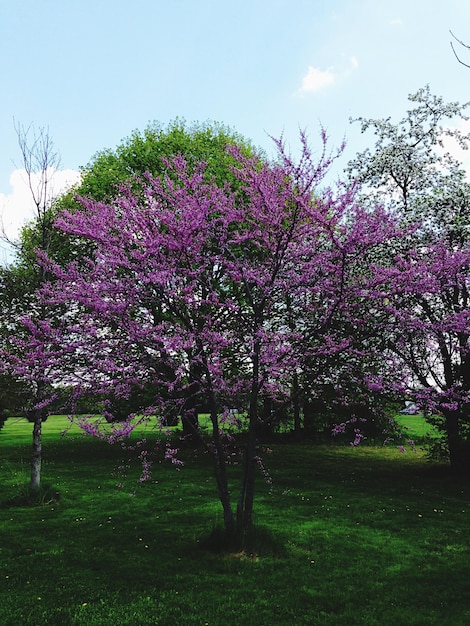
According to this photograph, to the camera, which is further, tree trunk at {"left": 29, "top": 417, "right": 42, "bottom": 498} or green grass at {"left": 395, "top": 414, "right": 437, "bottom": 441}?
green grass at {"left": 395, "top": 414, "right": 437, "bottom": 441}

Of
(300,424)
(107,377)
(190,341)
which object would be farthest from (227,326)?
(300,424)

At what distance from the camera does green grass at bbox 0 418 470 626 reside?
21.5 feet

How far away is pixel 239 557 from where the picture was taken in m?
8.33

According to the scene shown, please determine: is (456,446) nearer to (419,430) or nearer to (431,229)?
(431,229)

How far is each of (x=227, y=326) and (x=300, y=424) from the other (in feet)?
73.4

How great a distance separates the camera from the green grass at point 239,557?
6.55 m

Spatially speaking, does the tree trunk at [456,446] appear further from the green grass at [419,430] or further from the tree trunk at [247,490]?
the tree trunk at [247,490]

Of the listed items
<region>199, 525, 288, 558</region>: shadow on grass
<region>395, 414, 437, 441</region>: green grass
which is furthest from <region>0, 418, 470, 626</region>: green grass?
<region>395, 414, 437, 441</region>: green grass

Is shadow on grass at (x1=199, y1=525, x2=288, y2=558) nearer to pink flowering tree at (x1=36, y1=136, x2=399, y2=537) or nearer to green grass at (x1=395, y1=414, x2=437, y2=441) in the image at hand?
pink flowering tree at (x1=36, y1=136, x2=399, y2=537)

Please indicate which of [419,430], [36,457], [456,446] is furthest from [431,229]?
[419,430]

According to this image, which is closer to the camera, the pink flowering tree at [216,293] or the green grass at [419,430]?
the pink flowering tree at [216,293]

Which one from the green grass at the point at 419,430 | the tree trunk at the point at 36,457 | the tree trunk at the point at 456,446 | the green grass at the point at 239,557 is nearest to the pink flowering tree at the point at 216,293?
the green grass at the point at 239,557

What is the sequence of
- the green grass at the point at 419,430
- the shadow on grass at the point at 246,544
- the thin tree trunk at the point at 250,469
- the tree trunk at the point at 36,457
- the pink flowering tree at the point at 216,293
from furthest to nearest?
the green grass at the point at 419,430 → the tree trunk at the point at 36,457 → the thin tree trunk at the point at 250,469 → the shadow on grass at the point at 246,544 → the pink flowering tree at the point at 216,293

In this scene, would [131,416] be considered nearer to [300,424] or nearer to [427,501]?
[427,501]
